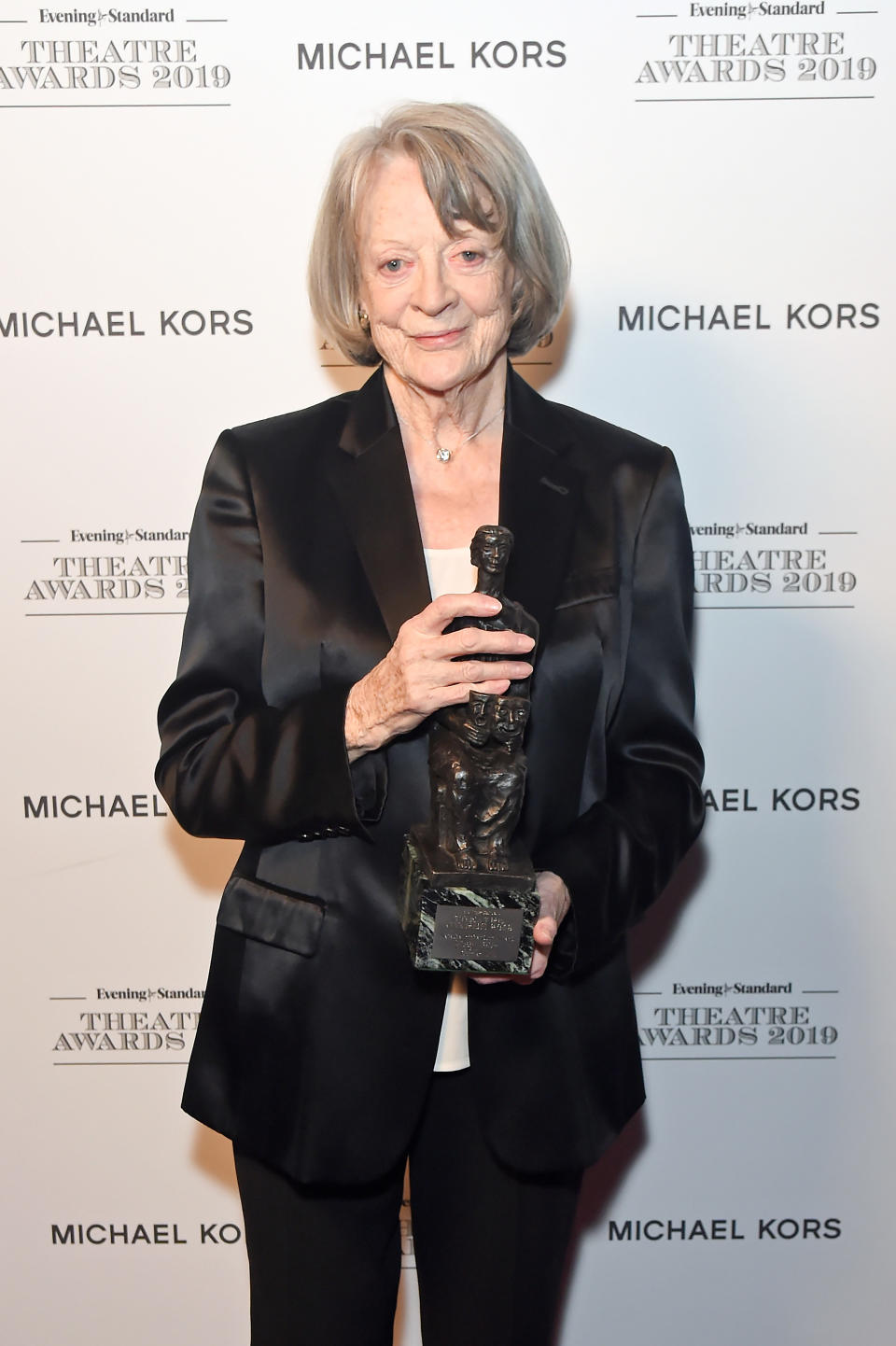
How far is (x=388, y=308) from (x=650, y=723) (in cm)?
65

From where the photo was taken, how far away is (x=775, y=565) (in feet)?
8.12

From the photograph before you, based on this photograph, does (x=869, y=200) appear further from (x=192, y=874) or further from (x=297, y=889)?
(x=192, y=874)

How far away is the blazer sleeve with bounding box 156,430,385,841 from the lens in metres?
1.62

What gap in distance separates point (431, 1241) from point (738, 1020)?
3.21ft

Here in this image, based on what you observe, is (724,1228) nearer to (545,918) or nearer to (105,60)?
(545,918)

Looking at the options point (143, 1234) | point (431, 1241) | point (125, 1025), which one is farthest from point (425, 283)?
point (143, 1234)

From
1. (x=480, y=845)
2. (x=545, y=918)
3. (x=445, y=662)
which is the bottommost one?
(x=545, y=918)

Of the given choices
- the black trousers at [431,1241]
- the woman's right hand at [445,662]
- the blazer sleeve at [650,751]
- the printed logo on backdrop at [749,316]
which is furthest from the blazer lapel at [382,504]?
the printed logo on backdrop at [749,316]

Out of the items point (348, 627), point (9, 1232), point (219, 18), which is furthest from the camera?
point (9, 1232)

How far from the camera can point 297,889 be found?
5.74ft

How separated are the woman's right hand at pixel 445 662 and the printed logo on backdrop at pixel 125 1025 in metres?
1.33

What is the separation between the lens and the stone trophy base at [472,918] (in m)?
1.51

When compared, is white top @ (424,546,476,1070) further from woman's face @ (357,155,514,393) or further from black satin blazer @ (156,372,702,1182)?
woman's face @ (357,155,514,393)

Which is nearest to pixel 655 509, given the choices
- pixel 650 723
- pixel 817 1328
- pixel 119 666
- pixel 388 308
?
pixel 650 723
